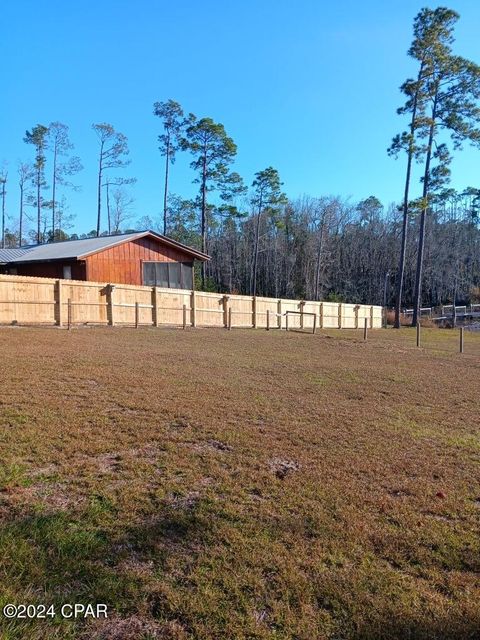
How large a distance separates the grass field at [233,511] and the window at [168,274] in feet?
54.5

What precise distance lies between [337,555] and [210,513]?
917 mm

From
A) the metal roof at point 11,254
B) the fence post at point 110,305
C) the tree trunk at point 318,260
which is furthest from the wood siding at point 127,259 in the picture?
the tree trunk at point 318,260

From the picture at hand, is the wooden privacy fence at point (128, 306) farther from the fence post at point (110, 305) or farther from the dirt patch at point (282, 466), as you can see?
the dirt patch at point (282, 466)

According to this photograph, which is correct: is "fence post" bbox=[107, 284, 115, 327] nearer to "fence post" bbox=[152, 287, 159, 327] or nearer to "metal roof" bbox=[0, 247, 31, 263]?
"fence post" bbox=[152, 287, 159, 327]

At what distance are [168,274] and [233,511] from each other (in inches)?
865

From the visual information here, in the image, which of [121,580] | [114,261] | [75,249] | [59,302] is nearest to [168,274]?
[114,261]

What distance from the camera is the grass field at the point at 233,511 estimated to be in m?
2.23

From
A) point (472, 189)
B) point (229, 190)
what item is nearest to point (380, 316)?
point (229, 190)

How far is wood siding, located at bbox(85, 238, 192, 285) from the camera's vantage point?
20984 millimetres

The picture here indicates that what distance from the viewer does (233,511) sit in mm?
3225

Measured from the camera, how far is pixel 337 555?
2760 mm

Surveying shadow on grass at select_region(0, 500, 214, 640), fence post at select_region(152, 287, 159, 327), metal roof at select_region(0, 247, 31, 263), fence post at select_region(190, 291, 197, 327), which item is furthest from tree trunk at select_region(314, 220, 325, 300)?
shadow on grass at select_region(0, 500, 214, 640)

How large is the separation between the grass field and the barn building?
14.4 metres

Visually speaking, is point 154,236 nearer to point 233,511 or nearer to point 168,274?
point 168,274
